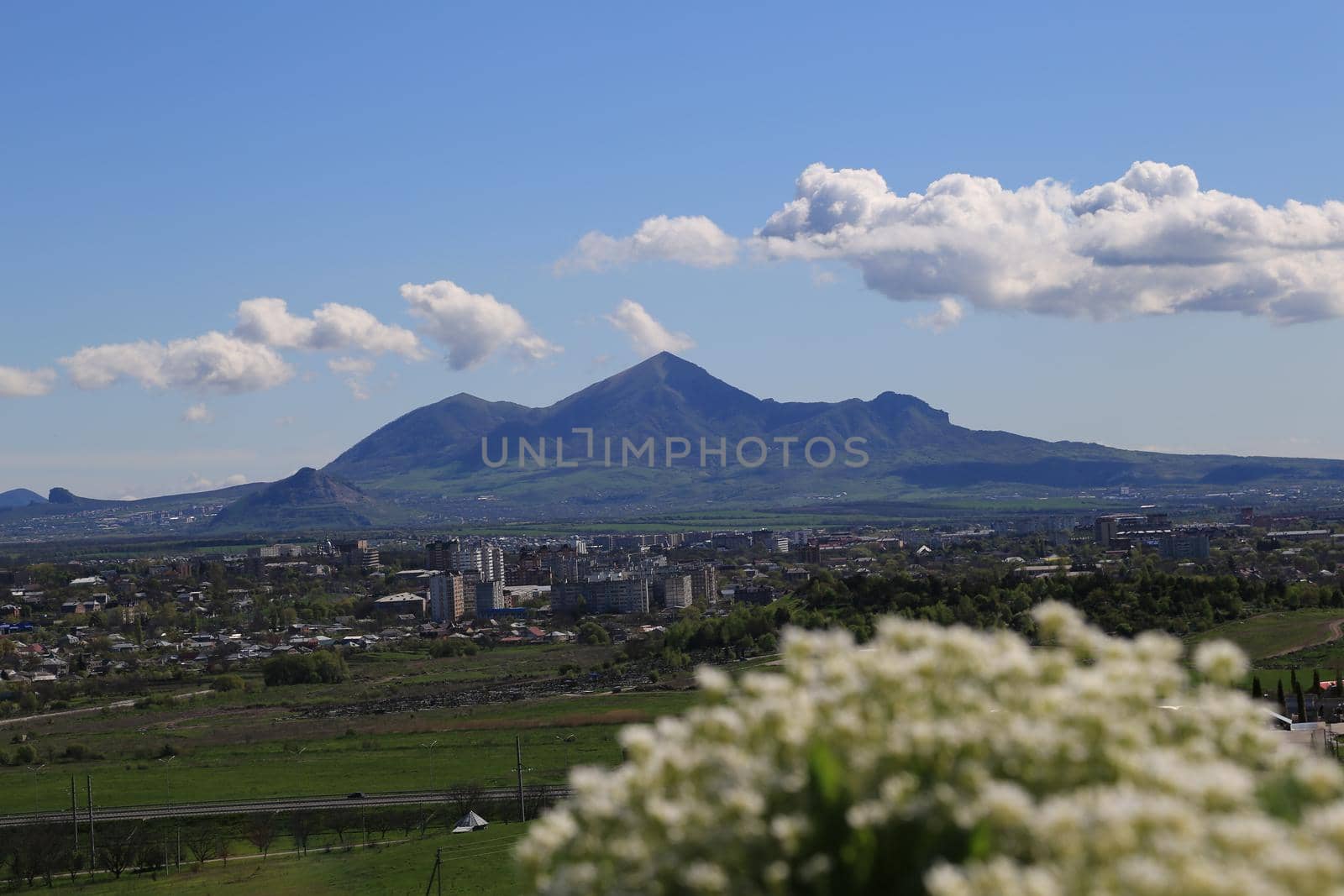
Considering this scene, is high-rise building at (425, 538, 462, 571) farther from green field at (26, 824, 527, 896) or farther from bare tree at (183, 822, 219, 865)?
green field at (26, 824, 527, 896)

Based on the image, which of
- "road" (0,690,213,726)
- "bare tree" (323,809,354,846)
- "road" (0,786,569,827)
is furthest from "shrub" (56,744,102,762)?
"bare tree" (323,809,354,846)

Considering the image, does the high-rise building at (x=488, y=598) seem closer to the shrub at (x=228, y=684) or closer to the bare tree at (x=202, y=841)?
the shrub at (x=228, y=684)

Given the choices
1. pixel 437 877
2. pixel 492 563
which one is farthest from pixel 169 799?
pixel 492 563

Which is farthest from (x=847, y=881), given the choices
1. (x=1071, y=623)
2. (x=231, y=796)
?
(x=231, y=796)

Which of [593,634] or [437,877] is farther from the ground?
[437,877]

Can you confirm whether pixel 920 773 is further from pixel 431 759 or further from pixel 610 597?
pixel 610 597

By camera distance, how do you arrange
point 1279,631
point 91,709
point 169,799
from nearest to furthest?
point 169,799, point 1279,631, point 91,709

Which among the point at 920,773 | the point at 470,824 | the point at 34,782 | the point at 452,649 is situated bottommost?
the point at 452,649
